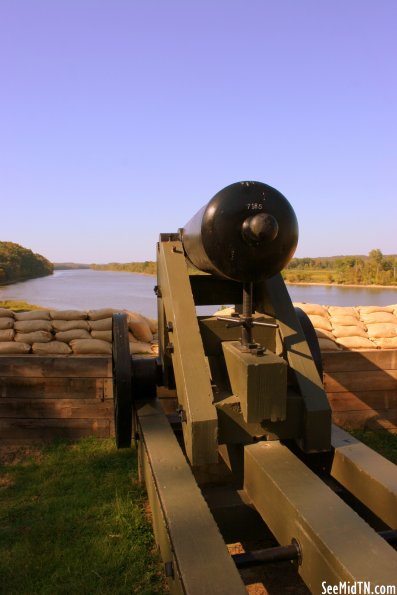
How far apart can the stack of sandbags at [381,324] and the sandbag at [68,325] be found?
3.67m

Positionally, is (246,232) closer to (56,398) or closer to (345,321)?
(56,398)

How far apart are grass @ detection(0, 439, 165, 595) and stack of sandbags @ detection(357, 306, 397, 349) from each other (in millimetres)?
3303

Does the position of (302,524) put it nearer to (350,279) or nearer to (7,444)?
(7,444)

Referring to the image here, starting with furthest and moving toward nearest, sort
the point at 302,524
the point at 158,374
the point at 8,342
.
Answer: the point at 8,342 < the point at 158,374 < the point at 302,524

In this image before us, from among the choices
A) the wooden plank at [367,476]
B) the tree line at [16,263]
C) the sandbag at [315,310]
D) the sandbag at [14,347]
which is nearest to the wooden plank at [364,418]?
the sandbag at [315,310]

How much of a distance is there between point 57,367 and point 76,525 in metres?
1.95

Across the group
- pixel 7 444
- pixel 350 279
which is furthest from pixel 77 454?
pixel 350 279

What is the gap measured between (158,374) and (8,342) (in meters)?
2.62

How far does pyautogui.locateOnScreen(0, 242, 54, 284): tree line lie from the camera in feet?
151

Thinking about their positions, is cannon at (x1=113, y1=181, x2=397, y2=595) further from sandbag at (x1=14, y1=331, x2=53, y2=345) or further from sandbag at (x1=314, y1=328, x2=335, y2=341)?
sandbag at (x1=14, y1=331, x2=53, y2=345)

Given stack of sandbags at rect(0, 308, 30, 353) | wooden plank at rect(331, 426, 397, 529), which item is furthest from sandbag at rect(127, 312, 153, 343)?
wooden plank at rect(331, 426, 397, 529)

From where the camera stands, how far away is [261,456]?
2479 mm

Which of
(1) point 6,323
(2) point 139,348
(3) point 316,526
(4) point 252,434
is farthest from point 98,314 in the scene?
(3) point 316,526

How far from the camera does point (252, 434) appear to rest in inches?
105
